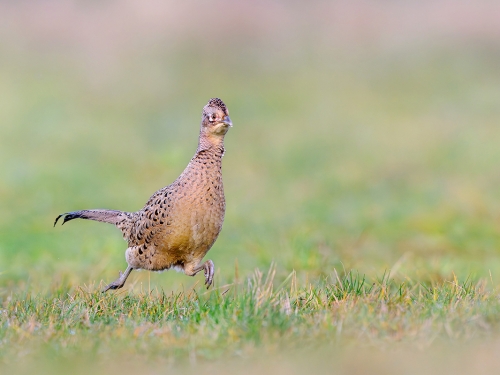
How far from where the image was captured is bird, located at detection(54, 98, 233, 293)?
690cm

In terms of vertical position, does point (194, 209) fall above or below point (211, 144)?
below

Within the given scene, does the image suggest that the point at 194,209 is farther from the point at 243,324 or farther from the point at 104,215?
the point at 243,324

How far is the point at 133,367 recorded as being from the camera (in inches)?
193

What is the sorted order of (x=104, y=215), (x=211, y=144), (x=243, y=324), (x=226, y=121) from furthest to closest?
(x=104, y=215) < (x=211, y=144) < (x=226, y=121) < (x=243, y=324)

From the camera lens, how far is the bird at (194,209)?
690cm

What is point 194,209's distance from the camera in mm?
6883

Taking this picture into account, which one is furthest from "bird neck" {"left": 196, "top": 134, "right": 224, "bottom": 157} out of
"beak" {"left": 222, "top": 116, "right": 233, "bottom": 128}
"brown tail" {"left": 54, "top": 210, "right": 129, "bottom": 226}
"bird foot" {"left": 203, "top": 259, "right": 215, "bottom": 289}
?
"brown tail" {"left": 54, "top": 210, "right": 129, "bottom": 226}

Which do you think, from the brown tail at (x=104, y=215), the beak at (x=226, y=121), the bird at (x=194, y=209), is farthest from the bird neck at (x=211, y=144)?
the brown tail at (x=104, y=215)

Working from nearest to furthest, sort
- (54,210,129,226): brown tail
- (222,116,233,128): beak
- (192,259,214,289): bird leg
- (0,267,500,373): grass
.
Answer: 1. (0,267,500,373): grass
2. (222,116,233,128): beak
3. (192,259,214,289): bird leg
4. (54,210,129,226): brown tail

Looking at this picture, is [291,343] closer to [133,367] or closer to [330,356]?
[330,356]

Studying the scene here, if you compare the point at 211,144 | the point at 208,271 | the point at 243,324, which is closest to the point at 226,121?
the point at 211,144

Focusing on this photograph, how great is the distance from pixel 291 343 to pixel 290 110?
40.3ft

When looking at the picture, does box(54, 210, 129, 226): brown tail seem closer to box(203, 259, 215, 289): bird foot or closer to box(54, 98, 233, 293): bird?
box(54, 98, 233, 293): bird

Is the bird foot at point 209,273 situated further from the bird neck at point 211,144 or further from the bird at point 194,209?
the bird neck at point 211,144
